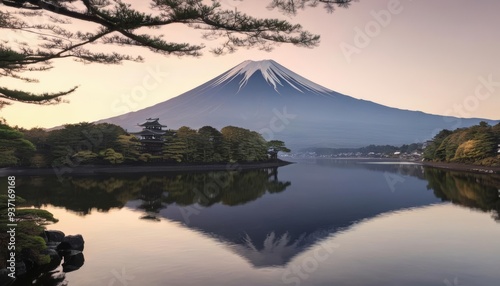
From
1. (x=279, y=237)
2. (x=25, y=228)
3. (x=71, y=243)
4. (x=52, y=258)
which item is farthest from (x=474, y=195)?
(x=25, y=228)

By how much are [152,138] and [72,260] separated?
43125 millimetres

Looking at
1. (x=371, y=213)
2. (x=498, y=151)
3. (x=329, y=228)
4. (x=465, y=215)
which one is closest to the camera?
(x=329, y=228)

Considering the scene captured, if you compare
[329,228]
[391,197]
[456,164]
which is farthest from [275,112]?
[329,228]

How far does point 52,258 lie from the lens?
8.94 m

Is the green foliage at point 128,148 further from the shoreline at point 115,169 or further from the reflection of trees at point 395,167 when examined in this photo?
the reflection of trees at point 395,167

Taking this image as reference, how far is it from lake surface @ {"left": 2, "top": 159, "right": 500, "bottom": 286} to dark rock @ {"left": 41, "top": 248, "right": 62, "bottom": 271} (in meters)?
0.60

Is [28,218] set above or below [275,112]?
below

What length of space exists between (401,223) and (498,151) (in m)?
33.6

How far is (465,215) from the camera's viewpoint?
15797 mm

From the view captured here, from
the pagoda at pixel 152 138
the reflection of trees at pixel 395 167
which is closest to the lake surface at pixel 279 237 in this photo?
the reflection of trees at pixel 395 167

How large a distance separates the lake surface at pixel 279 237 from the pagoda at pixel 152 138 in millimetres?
24462

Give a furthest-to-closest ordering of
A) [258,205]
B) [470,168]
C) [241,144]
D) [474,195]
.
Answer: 1. [241,144]
2. [470,168]
3. [474,195]
4. [258,205]

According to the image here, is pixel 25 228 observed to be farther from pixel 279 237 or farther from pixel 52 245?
pixel 279 237

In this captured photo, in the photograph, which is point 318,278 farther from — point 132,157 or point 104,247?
point 132,157
